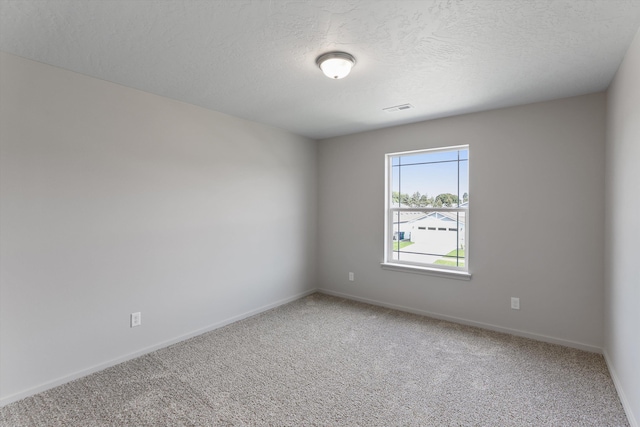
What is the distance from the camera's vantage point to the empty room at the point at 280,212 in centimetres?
195

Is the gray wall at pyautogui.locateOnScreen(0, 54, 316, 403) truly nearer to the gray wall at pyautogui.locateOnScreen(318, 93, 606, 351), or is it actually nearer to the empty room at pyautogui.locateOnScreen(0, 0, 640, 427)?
the empty room at pyautogui.locateOnScreen(0, 0, 640, 427)

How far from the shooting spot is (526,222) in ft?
10.6

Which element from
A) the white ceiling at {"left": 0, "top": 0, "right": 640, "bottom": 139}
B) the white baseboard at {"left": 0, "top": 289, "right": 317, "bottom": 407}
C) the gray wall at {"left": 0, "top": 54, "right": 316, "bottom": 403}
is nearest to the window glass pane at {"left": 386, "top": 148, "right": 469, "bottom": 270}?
the white ceiling at {"left": 0, "top": 0, "right": 640, "bottom": 139}

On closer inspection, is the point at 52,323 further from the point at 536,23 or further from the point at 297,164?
the point at 536,23

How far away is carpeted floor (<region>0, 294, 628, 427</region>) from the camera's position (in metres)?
2.02

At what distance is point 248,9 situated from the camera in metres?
1.68

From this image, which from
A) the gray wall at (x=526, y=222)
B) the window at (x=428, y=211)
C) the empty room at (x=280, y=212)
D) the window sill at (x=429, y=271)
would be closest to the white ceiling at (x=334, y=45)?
the empty room at (x=280, y=212)

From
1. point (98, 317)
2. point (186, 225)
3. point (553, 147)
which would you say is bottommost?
point (98, 317)

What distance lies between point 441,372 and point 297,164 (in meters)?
3.13

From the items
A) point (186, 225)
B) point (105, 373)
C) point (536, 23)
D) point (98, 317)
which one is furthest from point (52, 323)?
point (536, 23)

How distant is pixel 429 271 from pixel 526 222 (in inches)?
46.0

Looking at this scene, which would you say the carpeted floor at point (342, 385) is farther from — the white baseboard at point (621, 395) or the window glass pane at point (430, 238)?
the window glass pane at point (430, 238)

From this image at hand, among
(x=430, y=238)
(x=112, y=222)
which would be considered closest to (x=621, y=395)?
(x=430, y=238)

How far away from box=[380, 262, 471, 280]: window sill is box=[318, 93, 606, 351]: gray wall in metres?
0.08
